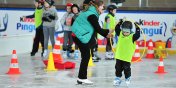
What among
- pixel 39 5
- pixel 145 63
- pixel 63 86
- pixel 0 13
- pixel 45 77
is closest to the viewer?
pixel 63 86

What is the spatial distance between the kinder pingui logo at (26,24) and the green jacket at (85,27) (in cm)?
999

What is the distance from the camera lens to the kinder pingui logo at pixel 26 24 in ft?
69.4

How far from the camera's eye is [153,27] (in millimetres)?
19750

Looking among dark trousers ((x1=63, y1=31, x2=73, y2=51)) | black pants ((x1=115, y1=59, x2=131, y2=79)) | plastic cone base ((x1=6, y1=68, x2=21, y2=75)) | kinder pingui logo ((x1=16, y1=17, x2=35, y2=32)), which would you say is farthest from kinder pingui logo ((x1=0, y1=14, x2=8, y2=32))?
black pants ((x1=115, y1=59, x2=131, y2=79))

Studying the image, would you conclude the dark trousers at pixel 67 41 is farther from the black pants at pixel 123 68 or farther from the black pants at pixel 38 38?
the black pants at pixel 123 68

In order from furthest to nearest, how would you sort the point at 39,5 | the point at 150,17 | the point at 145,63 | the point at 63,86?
the point at 150,17 → the point at 39,5 → the point at 145,63 → the point at 63,86

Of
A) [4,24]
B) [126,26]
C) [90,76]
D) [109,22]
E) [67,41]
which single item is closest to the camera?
[126,26]

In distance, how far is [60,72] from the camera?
44.5ft

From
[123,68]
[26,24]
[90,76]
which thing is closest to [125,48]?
[123,68]

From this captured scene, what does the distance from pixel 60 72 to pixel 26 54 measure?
4935mm

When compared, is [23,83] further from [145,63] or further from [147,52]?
[147,52]

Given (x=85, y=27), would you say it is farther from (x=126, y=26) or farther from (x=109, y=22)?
(x=109, y=22)

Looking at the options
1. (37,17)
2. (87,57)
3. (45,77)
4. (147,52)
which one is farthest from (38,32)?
(87,57)

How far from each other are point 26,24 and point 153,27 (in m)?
5.00
